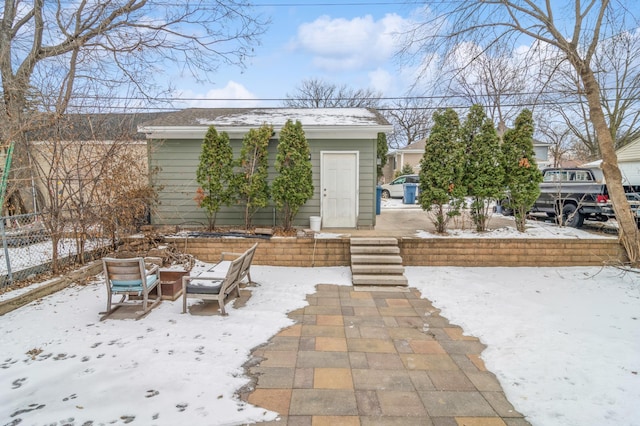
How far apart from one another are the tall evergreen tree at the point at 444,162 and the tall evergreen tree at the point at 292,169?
2.71 meters

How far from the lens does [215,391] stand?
281 centimetres

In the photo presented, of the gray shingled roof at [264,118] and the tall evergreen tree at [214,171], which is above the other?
the gray shingled roof at [264,118]

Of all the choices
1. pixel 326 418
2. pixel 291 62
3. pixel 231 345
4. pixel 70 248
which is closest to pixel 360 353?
pixel 326 418

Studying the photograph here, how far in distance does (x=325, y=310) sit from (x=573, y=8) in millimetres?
7846

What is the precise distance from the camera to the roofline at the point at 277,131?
8234 millimetres

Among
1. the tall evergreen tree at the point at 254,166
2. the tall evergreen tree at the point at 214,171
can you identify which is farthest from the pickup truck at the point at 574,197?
the tall evergreen tree at the point at 214,171

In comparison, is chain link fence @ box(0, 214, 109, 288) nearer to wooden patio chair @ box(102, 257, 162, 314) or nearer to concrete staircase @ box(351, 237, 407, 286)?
wooden patio chair @ box(102, 257, 162, 314)

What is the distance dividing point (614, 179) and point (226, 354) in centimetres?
797

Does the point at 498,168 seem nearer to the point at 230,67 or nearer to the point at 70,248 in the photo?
the point at 230,67

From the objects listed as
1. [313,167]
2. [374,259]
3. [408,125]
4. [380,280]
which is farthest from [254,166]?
[408,125]

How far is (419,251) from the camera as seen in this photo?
716 centimetres

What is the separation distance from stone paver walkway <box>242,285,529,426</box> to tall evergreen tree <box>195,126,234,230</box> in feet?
13.7

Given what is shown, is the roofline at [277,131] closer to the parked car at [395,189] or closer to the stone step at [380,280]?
the stone step at [380,280]

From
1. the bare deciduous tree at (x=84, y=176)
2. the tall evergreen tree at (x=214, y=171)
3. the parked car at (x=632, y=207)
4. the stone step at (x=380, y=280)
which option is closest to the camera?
the bare deciduous tree at (x=84, y=176)
